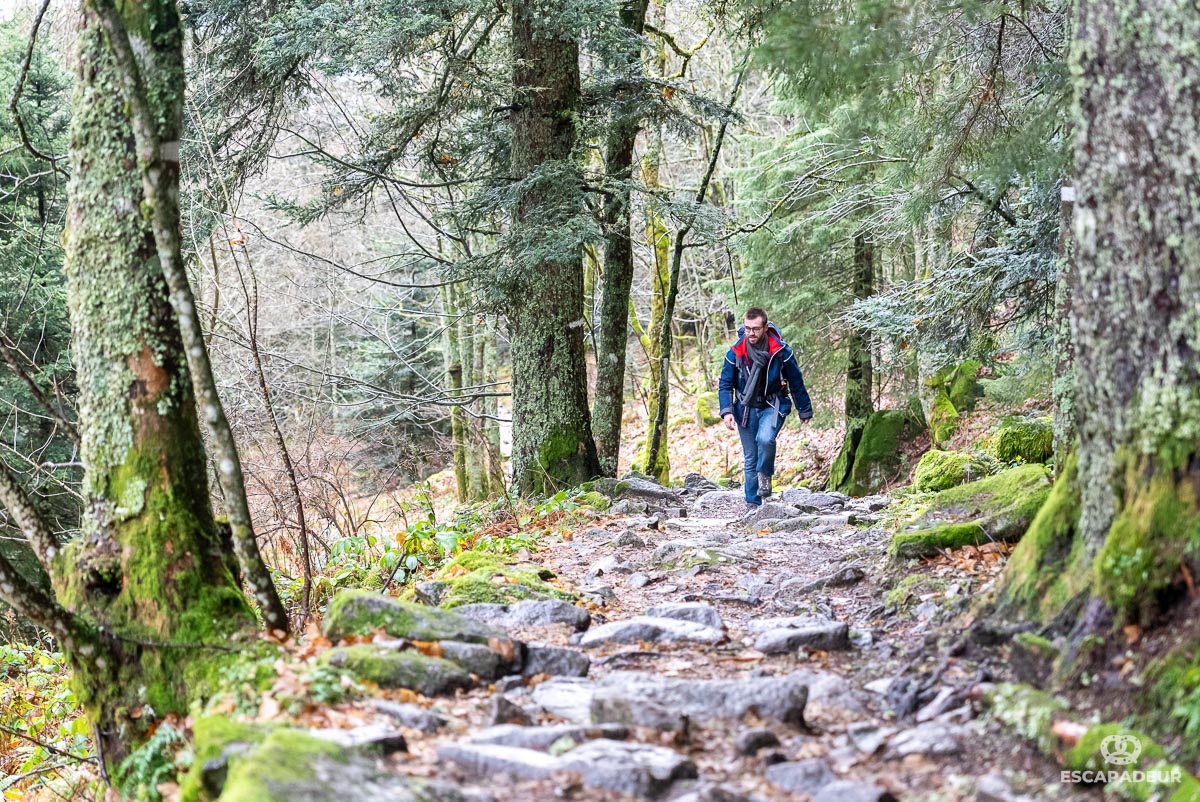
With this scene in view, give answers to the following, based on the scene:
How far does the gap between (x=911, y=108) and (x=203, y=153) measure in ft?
23.3

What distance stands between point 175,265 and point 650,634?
3.14 m

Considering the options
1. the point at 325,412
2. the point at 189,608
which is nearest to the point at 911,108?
the point at 189,608

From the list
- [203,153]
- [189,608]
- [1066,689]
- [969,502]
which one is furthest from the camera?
[203,153]

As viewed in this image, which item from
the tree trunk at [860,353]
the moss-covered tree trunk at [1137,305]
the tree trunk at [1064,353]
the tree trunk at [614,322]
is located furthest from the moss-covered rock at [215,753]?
the tree trunk at [860,353]

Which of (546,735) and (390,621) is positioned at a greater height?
(390,621)

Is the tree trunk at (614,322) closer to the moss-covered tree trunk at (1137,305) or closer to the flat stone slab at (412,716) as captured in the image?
the flat stone slab at (412,716)

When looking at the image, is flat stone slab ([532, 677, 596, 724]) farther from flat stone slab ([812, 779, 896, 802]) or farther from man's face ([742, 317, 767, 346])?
man's face ([742, 317, 767, 346])

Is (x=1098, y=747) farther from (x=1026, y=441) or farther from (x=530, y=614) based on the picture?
(x=1026, y=441)

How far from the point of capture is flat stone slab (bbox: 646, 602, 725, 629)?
18.1ft

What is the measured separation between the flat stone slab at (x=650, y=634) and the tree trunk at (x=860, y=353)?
10.7 meters

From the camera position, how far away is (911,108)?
9.75 meters

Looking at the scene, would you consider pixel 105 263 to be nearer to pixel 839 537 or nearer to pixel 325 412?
pixel 839 537

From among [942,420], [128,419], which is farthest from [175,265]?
[942,420]

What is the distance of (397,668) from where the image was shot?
4152 millimetres
